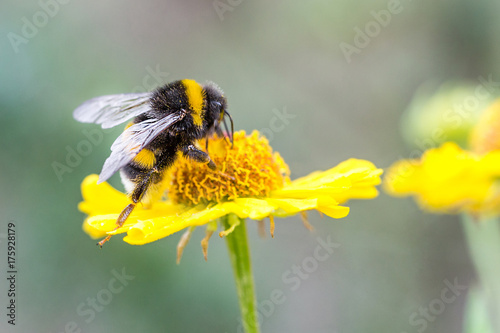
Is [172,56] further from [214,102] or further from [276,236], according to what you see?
[214,102]

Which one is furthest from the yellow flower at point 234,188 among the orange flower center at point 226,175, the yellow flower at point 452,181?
the yellow flower at point 452,181

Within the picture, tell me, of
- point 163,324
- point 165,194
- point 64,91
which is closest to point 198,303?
point 163,324

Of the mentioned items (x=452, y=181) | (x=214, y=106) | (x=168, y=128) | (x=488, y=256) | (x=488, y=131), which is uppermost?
(x=488, y=131)

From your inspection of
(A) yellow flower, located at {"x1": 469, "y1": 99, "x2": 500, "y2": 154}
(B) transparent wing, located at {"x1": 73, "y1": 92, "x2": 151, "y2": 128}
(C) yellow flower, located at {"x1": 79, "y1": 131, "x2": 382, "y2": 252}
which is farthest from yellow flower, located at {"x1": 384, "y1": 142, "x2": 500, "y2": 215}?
(B) transparent wing, located at {"x1": 73, "y1": 92, "x2": 151, "y2": 128}

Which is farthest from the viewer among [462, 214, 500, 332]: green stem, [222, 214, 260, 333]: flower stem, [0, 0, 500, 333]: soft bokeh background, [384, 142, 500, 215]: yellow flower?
[0, 0, 500, 333]: soft bokeh background

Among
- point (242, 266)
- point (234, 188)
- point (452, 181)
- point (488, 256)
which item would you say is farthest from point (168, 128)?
point (488, 256)

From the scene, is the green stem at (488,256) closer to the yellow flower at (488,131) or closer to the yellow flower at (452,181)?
the yellow flower at (452,181)

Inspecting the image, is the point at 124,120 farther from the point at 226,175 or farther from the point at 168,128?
the point at 226,175

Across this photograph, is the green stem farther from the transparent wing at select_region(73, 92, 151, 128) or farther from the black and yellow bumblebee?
the transparent wing at select_region(73, 92, 151, 128)
